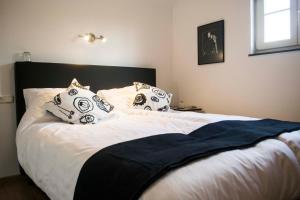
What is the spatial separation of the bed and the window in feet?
4.09

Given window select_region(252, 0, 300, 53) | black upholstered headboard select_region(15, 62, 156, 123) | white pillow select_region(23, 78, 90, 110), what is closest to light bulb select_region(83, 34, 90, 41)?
black upholstered headboard select_region(15, 62, 156, 123)

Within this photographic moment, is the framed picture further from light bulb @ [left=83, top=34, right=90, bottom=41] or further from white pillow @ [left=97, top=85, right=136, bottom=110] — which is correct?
light bulb @ [left=83, top=34, right=90, bottom=41]

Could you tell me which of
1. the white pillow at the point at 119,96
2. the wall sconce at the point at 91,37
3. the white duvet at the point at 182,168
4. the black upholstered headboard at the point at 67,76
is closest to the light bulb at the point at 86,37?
the wall sconce at the point at 91,37

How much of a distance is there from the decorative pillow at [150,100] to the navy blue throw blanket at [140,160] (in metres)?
1.32

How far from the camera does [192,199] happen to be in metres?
0.87

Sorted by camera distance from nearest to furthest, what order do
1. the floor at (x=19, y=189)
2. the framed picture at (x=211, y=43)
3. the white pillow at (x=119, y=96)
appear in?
the floor at (x=19, y=189) → the white pillow at (x=119, y=96) → the framed picture at (x=211, y=43)

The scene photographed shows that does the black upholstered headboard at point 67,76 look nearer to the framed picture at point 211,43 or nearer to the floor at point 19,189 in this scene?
the floor at point 19,189

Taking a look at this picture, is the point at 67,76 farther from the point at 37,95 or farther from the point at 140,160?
the point at 140,160

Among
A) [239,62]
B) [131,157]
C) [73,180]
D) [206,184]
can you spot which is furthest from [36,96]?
[239,62]

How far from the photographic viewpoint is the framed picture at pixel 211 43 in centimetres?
308

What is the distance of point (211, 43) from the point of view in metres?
3.19

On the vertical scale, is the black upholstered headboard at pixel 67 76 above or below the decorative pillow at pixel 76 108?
above

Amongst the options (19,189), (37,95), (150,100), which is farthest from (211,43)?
(19,189)

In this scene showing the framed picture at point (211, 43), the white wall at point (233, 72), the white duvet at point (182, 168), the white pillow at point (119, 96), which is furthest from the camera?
the framed picture at point (211, 43)
